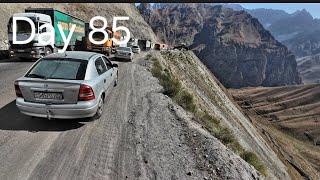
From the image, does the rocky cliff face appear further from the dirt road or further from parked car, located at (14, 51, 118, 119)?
parked car, located at (14, 51, 118, 119)

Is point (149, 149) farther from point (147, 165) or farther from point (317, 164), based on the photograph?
point (317, 164)

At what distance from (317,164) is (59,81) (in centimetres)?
8300

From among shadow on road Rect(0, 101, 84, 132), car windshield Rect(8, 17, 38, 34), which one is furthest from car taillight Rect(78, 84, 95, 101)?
car windshield Rect(8, 17, 38, 34)

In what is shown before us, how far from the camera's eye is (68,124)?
10562 millimetres

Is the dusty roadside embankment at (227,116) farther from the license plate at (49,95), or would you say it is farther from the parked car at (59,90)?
the license plate at (49,95)

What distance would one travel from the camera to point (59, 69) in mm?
10234

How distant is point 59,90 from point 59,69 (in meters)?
0.82

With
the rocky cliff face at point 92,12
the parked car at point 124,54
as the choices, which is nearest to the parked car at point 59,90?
the parked car at point 124,54

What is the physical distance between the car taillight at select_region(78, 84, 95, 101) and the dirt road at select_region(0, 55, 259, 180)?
0.84m

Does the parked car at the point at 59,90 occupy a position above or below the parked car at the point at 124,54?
above

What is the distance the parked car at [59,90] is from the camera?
9672 millimetres

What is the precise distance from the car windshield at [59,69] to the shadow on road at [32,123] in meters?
1.26

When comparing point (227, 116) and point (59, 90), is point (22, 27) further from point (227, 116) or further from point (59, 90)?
point (59, 90)

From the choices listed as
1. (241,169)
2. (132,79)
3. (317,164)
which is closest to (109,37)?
(132,79)
